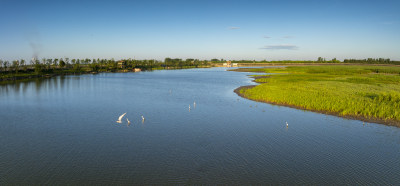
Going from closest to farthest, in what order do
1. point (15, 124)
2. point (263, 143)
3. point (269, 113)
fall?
point (263, 143), point (15, 124), point (269, 113)

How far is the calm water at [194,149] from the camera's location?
14906 mm

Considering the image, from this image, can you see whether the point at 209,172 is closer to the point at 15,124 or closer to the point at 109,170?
the point at 109,170

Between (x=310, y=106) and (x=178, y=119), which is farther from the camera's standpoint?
(x=310, y=106)

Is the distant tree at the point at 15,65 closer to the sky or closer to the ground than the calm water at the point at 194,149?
closer to the sky

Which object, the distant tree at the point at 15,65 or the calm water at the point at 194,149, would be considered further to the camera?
the distant tree at the point at 15,65

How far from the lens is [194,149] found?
19.5m

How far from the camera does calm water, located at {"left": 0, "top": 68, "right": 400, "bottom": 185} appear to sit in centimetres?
1491

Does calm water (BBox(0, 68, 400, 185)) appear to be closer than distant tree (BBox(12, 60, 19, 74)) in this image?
Yes

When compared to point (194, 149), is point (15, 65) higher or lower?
higher

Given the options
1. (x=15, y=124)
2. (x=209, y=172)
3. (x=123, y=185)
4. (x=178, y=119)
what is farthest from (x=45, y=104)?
(x=209, y=172)

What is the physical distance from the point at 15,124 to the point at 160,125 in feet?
54.0

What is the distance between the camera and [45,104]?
1513 inches

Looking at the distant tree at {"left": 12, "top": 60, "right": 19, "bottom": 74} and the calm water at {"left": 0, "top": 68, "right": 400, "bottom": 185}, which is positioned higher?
the distant tree at {"left": 12, "top": 60, "right": 19, "bottom": 74}

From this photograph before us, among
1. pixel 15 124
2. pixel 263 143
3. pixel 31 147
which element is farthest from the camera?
pixel 15 124
